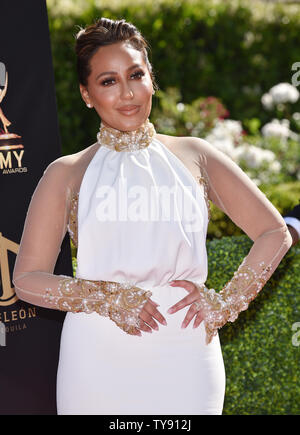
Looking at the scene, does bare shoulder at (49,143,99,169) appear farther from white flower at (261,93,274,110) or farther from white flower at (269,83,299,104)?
white flower at (261,93,274,110)

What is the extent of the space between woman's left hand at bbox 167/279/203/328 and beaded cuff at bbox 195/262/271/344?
29 millimetres

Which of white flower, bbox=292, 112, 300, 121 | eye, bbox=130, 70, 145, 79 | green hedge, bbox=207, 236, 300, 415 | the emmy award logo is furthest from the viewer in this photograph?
white flower, bbox=292, 112, 300, 121

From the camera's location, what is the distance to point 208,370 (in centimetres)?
282

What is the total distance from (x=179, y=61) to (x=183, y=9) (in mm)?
868

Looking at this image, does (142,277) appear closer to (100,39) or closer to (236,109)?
(100,39)

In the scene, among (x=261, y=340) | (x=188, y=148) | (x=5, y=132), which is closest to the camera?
(x=188, y=148)

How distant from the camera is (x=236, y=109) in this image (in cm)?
1193

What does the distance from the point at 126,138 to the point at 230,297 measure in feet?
2.72

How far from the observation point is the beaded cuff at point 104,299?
2.67 meters

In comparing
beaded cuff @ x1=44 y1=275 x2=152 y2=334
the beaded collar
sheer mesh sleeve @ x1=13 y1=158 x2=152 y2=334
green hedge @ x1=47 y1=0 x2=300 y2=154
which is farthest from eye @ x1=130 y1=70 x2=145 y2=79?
green hedge @ x1=47 y1=0 x2=300 y2=154

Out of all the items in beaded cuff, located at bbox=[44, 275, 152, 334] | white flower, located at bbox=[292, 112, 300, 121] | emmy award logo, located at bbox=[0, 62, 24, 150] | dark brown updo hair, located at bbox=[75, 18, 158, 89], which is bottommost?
white flower, located at bbox=[292, 112, 300, 121]

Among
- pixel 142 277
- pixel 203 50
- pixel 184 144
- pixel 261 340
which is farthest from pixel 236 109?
pixel 142 277

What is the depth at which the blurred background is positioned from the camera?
4.55 m
